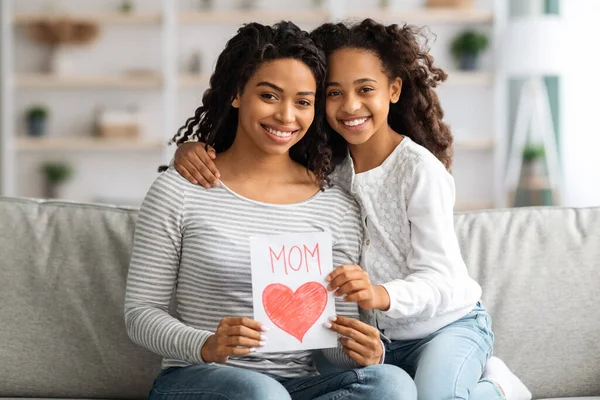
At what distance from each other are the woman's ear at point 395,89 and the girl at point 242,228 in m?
0.20

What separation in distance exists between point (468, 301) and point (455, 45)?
436cm

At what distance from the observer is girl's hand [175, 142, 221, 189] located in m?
1.79

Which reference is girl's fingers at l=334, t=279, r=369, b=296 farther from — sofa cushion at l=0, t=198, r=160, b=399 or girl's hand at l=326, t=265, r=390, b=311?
sofa cushion at l=0, t=198, r=160, b=399

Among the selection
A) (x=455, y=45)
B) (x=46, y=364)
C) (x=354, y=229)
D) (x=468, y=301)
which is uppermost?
(x=455, y=45)

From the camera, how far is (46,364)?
2.00 meters

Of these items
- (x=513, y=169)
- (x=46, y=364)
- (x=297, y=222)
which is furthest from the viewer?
(x=513, y=169)

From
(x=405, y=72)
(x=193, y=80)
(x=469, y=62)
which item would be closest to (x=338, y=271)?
(x=405, y=72)

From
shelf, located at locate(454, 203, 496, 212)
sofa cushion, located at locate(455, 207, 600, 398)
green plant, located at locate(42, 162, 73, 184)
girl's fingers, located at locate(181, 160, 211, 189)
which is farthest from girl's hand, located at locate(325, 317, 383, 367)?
green plant, located at locate(42, 162, 73, 184)

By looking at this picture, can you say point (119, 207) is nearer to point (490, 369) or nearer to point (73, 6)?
point (490, 369)

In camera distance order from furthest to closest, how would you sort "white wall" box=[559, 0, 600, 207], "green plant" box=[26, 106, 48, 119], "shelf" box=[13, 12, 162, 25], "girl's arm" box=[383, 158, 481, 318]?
"green plant" box=[26, 106, 48, 119] < "shelf" box=[13, 12, 162, 25] < "white wall" box=[559, 0, 600, 207] < "girl's arm" box=[383, 158, 481, 318]

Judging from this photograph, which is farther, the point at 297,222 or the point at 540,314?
the point at 540,314

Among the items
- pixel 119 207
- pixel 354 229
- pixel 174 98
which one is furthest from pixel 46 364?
pixel 174 98

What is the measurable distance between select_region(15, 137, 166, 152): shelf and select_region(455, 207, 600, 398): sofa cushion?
3959 millimetres

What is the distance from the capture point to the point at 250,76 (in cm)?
178
